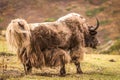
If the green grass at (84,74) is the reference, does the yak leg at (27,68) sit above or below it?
above

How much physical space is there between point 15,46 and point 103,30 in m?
24.9

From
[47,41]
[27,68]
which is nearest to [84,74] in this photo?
[47,41]

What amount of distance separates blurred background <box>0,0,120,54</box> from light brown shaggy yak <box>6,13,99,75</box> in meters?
22.2

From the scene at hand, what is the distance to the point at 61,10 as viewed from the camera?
39375 mm

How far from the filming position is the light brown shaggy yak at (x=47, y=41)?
37.1ft

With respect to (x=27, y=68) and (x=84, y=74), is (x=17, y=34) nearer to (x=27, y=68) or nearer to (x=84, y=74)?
(x=27, y=68)

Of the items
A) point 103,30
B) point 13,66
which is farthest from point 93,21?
point 13,66

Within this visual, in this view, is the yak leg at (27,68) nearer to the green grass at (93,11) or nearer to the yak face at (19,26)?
the yak face at (19,26)

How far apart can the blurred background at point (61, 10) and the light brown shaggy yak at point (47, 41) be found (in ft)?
72.8

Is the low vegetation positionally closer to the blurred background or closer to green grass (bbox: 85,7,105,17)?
the blurred background

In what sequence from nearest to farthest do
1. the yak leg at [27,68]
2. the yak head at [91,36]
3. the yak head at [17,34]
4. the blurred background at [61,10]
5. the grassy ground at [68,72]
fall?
the yak head at [17,34]
the grassy ground at [68,72]
the yak leg at [27,68]
the yak head at [91,36]
the blurred background at [61,10]

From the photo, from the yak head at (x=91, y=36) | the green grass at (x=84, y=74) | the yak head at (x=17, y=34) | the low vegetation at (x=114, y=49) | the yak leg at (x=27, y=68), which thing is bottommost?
the low vegetation at (x=114, y=49)

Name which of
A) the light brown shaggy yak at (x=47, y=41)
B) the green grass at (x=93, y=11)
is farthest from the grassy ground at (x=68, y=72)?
the green grass at (x=93, y=11)

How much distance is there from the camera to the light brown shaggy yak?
445 inches
